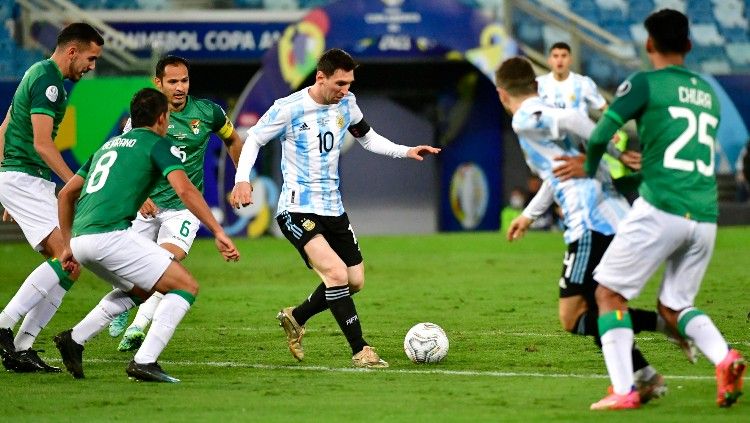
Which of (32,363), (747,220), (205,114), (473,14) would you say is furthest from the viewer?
(747,220)

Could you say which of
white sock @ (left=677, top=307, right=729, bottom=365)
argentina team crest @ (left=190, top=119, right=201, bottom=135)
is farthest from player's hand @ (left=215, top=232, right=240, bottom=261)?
white sock @ (left=677, top=307, right=729, bottom=365)

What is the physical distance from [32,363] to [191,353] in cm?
135

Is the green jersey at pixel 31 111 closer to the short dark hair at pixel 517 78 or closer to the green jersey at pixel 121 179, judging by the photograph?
the green jersey at pixel 121 179

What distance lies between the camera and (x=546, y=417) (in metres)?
6.66

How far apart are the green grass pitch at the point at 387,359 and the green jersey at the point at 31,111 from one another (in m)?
1.38

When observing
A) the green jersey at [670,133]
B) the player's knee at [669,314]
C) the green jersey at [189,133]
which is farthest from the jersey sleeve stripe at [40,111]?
the player's knee at [669,314]

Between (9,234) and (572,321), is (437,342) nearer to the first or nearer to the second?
(572,321)

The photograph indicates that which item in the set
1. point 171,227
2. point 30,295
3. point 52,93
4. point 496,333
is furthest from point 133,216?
point 496,333

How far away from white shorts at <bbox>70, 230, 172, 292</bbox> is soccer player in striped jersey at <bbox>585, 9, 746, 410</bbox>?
270cm

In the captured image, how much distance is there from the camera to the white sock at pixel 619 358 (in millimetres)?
6773

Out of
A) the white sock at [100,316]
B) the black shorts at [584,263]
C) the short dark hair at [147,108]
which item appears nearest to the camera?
the black shorts at [584,263]

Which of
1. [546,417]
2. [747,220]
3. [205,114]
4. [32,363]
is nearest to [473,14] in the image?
[747,220]

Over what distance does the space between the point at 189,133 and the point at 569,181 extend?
374 cm

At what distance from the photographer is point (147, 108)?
26.7 feet
